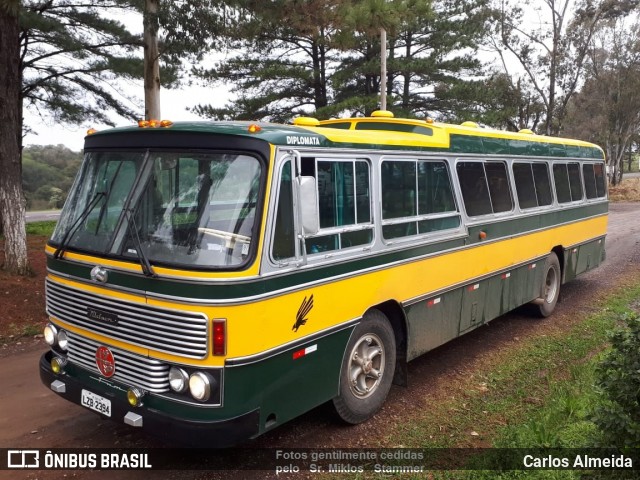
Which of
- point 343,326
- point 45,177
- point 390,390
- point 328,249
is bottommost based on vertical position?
point 390,390

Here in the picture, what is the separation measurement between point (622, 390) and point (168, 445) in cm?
346

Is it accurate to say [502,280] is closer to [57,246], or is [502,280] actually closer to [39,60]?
[57,246]

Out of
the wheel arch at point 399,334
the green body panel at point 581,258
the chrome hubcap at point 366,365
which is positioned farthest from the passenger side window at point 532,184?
the chrome hubcap at point 366,365

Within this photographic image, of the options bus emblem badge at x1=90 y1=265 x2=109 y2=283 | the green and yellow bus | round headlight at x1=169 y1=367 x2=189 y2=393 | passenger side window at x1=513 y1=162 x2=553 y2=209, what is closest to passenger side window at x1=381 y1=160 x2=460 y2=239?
the green and yellow bus

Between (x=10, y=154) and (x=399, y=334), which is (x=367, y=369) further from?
(x=10, y=154)

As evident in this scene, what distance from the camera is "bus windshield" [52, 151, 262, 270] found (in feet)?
12.2

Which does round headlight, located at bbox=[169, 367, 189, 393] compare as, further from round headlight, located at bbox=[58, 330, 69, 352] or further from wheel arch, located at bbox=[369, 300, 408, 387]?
wheel arch, located at bbox=[369, 300, 408, 387]

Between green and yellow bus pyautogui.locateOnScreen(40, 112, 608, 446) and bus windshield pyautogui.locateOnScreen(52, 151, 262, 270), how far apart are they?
1 centimetres

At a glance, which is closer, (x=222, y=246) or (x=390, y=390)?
(x=222, y=246)

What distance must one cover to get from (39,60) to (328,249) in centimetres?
1420

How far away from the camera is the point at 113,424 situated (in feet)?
16.2

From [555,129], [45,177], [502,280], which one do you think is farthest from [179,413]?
[45,177]

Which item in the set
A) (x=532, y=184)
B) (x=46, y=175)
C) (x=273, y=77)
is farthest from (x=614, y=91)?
(x=46, y=175)

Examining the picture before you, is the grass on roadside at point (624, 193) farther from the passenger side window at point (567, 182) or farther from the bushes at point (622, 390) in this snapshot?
the bushes at point (622, 390)
